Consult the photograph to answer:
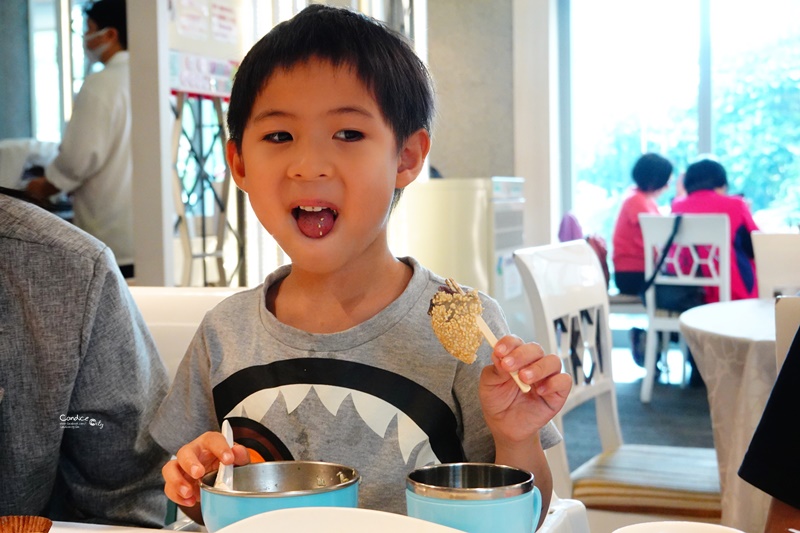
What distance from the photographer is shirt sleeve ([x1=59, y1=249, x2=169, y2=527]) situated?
101 centimetres

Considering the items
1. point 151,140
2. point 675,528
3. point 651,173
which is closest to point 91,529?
point 675,528

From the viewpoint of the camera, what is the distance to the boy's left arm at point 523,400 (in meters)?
0.73

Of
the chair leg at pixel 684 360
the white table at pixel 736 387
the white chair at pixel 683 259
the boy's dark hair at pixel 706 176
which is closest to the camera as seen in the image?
the white table at pixel 736 387

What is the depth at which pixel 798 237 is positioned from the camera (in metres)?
2.96

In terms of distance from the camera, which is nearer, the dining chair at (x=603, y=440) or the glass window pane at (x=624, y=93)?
the dining chair at (x=603, y=440)

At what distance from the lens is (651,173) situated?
19.1 feet

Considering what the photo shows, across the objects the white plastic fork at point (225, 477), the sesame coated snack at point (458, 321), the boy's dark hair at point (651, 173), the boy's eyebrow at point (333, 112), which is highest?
the boy's dark hair at point (651, 173)

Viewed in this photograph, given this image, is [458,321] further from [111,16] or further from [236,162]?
[111,16]

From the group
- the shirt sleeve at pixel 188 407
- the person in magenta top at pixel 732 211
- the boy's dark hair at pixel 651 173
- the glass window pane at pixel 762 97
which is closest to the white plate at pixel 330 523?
the shirt sleeve at pixel 188 407

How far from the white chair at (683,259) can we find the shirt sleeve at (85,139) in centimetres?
318

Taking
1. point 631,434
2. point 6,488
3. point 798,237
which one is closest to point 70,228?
point 6,488

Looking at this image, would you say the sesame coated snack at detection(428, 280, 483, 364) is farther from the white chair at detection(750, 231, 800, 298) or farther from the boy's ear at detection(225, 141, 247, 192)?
the white chair at detection(750, 231, 800, 298)

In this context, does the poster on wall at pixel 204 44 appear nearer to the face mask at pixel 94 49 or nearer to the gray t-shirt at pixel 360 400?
the face mask at pixel 94 49

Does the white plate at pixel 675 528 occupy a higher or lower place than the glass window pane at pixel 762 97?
lower
